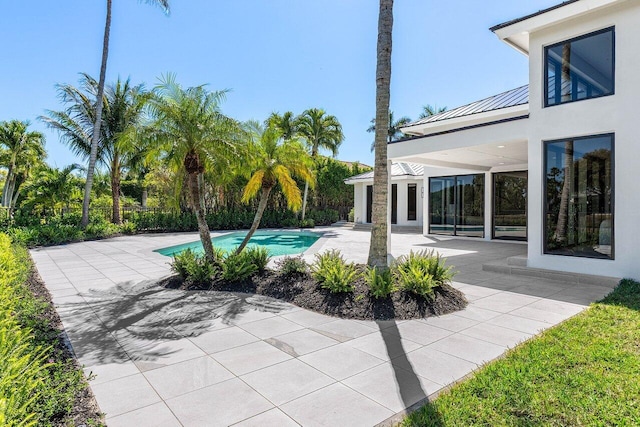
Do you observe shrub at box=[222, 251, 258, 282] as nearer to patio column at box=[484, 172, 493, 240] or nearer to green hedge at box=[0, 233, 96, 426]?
green hedge at box=[0, 233, 96, 426]

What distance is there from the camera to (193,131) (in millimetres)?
7957

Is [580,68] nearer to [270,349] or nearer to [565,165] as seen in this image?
[565,165]

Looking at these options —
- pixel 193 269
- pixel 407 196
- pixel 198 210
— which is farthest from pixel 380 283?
pixel 407 196

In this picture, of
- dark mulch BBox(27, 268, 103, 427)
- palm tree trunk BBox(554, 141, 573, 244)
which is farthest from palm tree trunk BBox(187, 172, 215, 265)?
palm tree trunk BBox(554, 141, 573, 244)

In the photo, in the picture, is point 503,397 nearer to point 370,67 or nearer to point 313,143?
point 370,67

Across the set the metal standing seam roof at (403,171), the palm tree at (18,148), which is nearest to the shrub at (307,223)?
the metal standing seam roof at (403,171)

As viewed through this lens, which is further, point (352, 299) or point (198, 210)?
point (198, 210)

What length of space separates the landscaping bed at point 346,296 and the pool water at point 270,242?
20.1 feet

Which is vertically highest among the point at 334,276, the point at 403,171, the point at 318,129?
the point at 318,129

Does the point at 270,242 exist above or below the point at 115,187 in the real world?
below

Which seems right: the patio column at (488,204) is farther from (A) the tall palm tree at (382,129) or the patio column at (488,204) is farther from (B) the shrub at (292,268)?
(B) the shrub at (292,268)

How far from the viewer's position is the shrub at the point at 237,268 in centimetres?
763

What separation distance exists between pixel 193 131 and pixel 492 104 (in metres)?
10.7

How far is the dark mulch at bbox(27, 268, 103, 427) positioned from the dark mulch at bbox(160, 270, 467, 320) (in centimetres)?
229
